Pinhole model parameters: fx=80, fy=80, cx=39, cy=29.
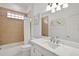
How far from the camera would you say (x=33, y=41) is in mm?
1535

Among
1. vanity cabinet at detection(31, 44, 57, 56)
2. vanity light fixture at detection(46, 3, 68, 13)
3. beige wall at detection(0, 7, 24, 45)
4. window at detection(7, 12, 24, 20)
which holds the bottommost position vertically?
vanity cabinet at detection(31, 44, 57, 56)

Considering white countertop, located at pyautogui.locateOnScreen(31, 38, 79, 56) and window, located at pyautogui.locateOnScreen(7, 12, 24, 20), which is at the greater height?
window, located at pyautogui.locateOnScreen(7, 12, 24, 20)

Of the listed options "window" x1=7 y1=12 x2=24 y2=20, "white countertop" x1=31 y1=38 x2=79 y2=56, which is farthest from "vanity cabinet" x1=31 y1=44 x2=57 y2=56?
"window" x1=7 y1=12 x2=24 y2=20

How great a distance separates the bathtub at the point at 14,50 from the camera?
4.73 ft

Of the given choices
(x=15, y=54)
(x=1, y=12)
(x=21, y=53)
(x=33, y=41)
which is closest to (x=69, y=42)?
(x=33, y=41)

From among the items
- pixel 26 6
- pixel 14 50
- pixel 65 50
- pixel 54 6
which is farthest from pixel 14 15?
pixel 65 50

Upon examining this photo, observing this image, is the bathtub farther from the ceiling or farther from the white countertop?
the ceiling

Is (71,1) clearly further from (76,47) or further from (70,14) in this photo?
(76,47)

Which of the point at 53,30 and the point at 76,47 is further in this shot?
the point at 53,30

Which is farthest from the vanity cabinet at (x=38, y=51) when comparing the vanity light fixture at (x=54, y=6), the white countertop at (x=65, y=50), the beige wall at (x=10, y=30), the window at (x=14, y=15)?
the vanity light fixture at (x=54, y=6)

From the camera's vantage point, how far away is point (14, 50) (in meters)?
1.47

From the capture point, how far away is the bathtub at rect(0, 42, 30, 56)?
1443 millimetres

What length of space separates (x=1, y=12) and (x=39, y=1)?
0.71 m

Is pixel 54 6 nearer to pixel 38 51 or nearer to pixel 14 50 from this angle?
pixel 38 51
